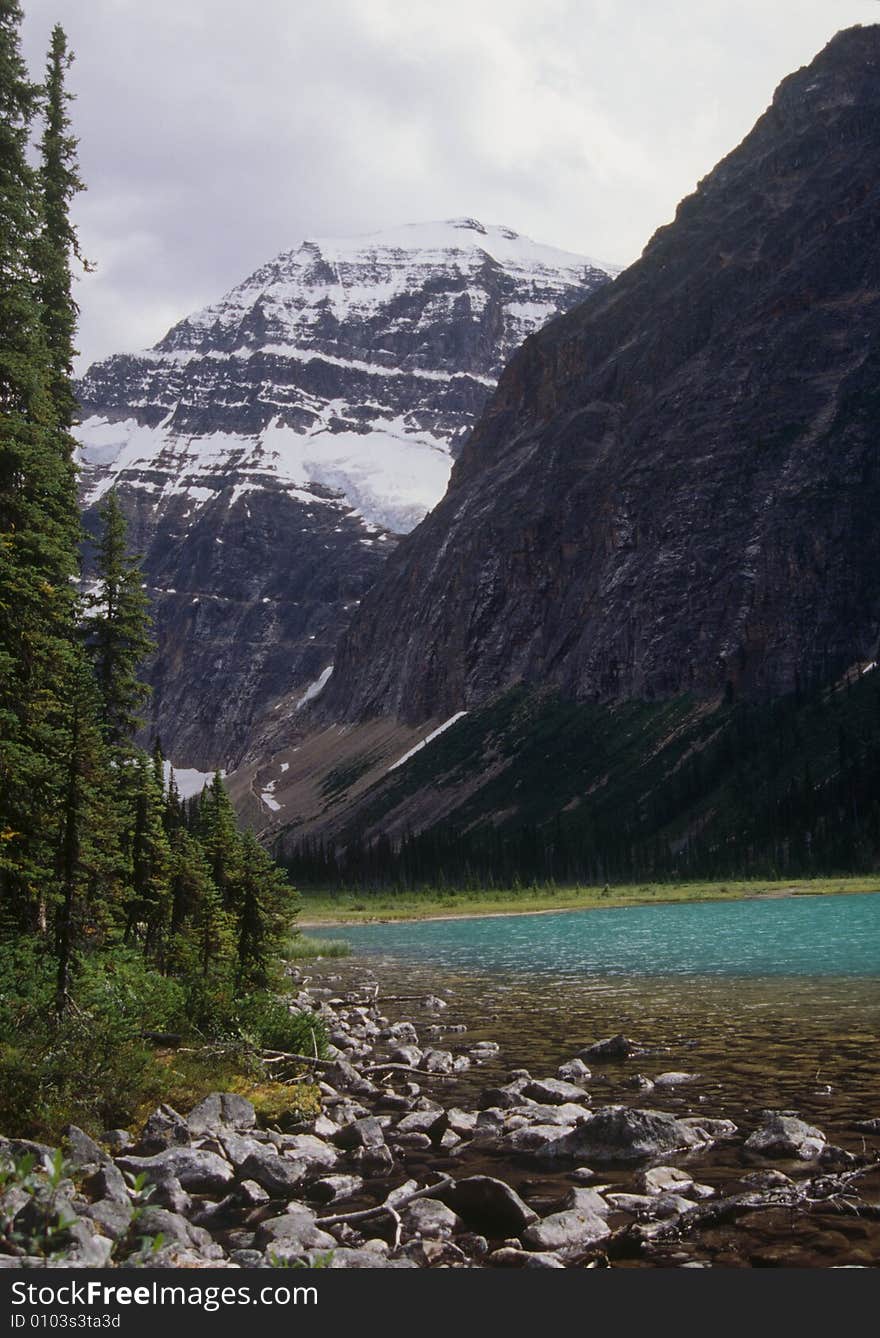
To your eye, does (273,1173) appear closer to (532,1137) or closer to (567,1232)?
(532,1137)

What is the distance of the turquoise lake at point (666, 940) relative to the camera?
142 feet

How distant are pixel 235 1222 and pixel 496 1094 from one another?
7.17 metres

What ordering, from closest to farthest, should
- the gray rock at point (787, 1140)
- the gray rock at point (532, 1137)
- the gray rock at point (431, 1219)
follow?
the gray rock at point (431, 1219)
the gray rock at point (787, 1140)
the gray rock at point (532, 1137)

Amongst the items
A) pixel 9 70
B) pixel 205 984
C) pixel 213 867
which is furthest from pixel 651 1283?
pixel 9 70

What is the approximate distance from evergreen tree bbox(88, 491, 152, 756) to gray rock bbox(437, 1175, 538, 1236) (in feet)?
75.0

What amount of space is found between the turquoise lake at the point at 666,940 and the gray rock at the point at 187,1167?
27.8 meters

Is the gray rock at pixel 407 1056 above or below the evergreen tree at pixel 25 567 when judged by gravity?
below

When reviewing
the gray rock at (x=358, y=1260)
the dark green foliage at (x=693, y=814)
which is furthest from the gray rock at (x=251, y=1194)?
the dark green foliage at (x=693, y=814)

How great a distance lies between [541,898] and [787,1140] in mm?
121236

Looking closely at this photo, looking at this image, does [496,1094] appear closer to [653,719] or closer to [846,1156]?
[846,1156]

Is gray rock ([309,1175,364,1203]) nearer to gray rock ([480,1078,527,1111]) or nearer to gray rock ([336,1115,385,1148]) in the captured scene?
gray rock ([336,1115,385,1148])

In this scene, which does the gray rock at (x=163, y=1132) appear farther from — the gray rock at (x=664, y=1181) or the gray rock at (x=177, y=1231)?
the gray rock at (x=664, y=1181)

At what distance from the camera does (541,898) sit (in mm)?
134000

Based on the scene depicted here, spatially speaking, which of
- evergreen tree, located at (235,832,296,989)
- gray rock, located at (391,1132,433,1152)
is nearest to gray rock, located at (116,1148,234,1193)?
gray rock, located at (391,1132,433,1152)
